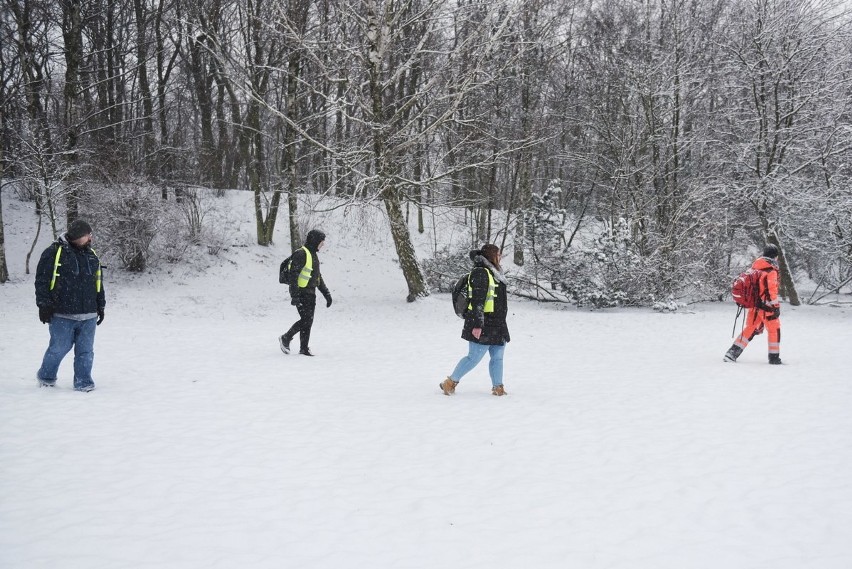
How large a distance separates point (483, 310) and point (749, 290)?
487cm

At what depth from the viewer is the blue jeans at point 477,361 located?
703 centimetres

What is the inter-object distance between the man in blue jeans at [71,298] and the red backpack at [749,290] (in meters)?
8.93

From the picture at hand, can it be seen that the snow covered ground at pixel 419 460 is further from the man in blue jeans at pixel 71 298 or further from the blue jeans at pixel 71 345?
the man in blue jeans at pixel 71 298

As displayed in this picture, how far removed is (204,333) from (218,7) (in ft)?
46.7

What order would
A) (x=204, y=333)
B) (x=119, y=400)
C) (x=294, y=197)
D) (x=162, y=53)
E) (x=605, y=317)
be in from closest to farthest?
(x=119, y=400), (x=204, y=333), (x=605, y=317), (x=294, y=197), (x=162, y=53)

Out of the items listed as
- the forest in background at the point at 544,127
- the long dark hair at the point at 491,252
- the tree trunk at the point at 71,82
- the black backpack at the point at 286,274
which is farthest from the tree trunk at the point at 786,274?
the tree trunk at the point at 71,82

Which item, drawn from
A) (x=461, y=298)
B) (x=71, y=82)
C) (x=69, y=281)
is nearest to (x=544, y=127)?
(x=461, y=298)

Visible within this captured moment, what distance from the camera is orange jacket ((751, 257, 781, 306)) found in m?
8.88

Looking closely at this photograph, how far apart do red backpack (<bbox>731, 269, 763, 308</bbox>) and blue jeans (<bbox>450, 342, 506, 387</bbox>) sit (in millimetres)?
4308

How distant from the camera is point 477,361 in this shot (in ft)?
23.2

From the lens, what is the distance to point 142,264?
62.7 ft

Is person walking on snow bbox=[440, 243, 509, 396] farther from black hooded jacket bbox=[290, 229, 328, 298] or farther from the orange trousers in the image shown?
the orange trousers

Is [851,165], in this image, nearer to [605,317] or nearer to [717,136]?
[717,136]

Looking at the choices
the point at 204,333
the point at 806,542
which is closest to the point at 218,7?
the point at 204,333
